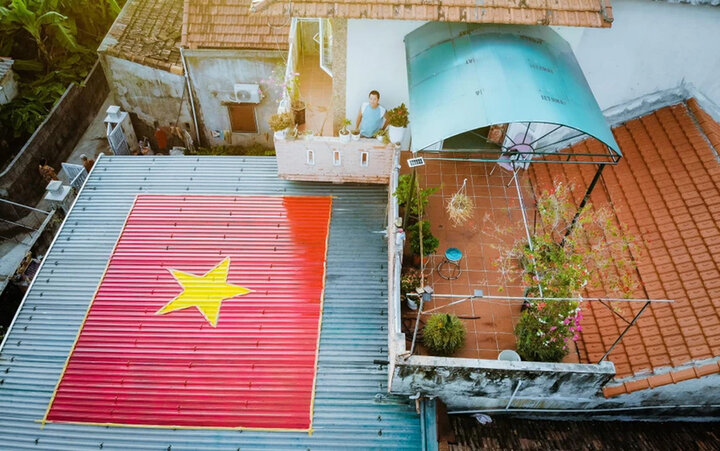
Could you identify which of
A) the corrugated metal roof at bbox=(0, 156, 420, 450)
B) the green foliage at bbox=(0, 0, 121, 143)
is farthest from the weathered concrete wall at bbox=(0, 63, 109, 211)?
the corrugated metal roof at bbox=(0, 156, 420, 450)

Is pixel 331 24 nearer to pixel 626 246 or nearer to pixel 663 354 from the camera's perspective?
pixel 626 246

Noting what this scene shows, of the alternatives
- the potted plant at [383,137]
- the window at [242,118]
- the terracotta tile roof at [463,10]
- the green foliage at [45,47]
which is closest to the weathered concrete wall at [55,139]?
the green foliage at [45,47]

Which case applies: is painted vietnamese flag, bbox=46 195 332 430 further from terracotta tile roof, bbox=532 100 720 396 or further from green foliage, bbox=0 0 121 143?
green foliage, bbox=0 0 121 143

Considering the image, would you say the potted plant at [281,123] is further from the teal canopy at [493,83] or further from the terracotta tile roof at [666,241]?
the terracotta tile roof at [666,241]

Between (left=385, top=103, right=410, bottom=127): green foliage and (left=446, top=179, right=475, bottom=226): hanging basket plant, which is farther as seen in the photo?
(left=385, top=103, right=410, bottom=127): green foliage

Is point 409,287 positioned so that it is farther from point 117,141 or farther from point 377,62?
point 117,141

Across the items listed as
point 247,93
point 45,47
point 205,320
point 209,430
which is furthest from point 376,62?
point 45,47

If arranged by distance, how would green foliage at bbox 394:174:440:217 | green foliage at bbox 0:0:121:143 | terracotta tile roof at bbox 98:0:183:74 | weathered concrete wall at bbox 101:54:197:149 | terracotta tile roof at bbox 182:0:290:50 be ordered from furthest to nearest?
green foliage at bbox 0:0:121:143
weathered concrete wall at bbox 101:54:197:149
terracotta tile roof at bbox 98:0:183:74
terracotta tile roof at bbox 182:0:290:50
green foliage at bbox 394:174:440:217
